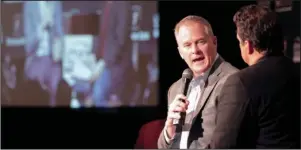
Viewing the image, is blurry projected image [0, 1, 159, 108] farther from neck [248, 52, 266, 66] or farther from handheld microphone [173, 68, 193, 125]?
neck [248, 52, 266, 66]

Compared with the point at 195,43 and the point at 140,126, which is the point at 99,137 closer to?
the point at 140,126

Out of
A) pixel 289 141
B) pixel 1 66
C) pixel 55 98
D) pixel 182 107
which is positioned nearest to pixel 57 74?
pixel 55 98

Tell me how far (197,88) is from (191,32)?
372 millimetres

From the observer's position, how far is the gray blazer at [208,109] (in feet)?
9.46

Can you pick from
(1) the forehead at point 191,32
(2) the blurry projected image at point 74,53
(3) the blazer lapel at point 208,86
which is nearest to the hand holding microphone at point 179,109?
(3) the blazer lapel at point 208,86

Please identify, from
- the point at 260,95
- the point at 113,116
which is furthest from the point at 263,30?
the point at 113,116

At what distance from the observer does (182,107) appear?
280 centimetres

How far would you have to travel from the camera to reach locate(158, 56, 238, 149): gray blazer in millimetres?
2885

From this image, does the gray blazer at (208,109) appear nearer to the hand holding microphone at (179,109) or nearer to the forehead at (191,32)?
the hand holding microphone at (179,109)

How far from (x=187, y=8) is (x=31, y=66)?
4.24 ft

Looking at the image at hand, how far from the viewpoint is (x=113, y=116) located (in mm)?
3680

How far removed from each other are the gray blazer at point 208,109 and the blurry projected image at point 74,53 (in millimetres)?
759

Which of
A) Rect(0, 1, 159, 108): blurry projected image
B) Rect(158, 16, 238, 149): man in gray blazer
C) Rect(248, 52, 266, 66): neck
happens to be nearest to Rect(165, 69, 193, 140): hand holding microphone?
Rect(158, 16, 238, 149): man in gray blazer

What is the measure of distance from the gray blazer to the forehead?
199 mm
